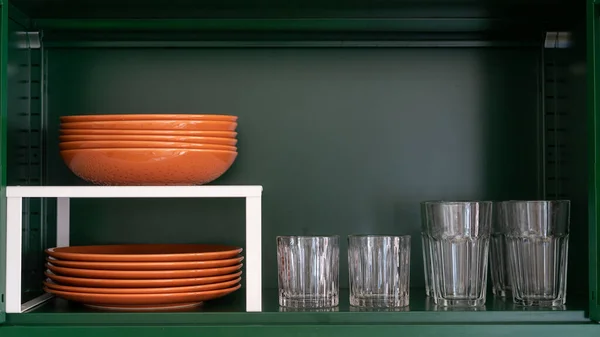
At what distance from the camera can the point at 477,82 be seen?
5.20ft

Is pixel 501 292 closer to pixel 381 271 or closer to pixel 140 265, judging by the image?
pixel 381 271

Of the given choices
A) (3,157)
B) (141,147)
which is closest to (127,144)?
(141,147)

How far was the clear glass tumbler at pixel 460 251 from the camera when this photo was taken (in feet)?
4.27

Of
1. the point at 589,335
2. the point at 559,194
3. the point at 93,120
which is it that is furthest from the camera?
the point at 559,194

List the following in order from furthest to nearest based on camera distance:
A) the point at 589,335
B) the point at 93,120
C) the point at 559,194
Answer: the point at 559,194
the point at 93,120
the point at 589,335

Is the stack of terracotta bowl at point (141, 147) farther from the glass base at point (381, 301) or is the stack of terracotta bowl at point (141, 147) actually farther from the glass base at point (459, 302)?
the glass base at point (459, 302)

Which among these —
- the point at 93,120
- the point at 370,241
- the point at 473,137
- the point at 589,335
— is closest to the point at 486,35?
the point at 473,137

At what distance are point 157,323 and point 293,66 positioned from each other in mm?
594

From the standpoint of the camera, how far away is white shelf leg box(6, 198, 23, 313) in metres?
1.24

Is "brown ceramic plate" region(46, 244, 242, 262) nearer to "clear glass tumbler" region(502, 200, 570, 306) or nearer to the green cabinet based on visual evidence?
the green cabinet

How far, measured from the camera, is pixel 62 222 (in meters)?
1.54

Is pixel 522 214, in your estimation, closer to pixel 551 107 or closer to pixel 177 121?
pixel 551 107

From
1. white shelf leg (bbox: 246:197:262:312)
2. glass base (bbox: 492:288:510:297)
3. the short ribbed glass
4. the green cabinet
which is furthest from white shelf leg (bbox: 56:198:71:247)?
glass base (bbox: 492:288:510:297)

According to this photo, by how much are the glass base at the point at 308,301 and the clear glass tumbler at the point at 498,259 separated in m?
0.31
